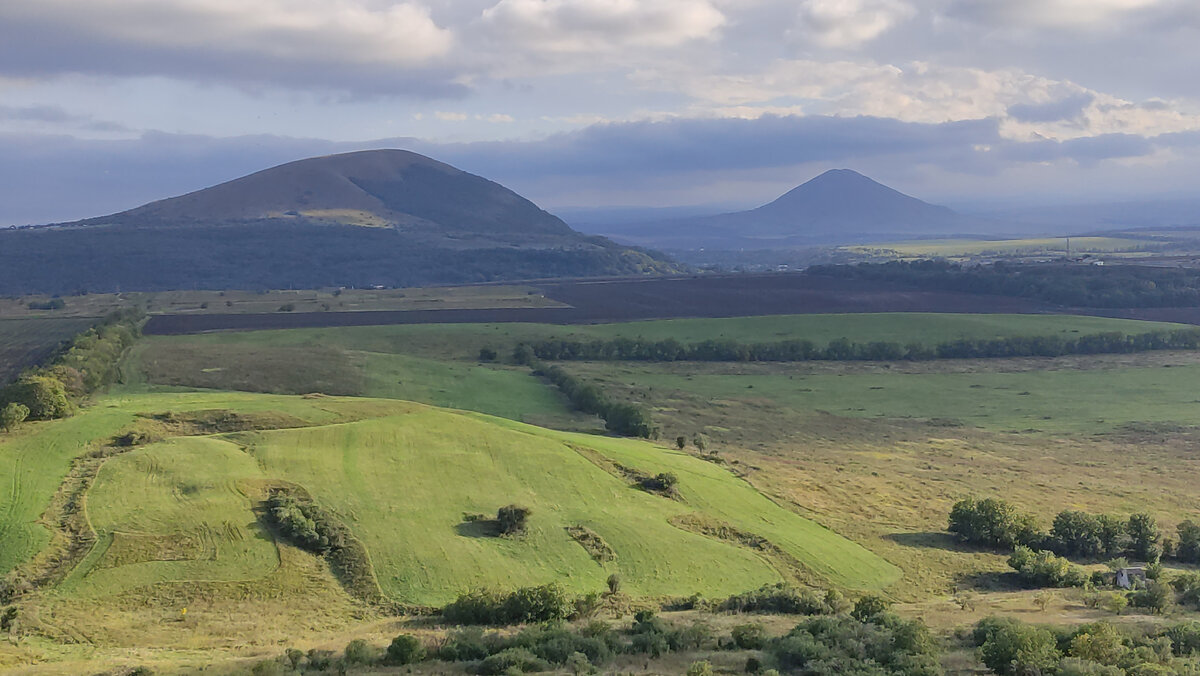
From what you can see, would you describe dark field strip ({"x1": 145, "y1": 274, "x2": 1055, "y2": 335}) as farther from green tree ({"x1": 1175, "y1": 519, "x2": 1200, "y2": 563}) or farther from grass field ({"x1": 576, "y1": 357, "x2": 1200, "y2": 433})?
green tree ({"x1": 1175, "y1": 519, "x2": 1200, "y2": 563})

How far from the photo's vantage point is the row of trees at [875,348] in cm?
12850

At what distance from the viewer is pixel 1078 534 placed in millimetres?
50312

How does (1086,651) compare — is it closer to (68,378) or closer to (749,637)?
(749,637)

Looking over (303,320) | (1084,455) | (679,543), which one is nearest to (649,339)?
(303,320)

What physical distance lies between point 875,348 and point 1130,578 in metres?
89.9

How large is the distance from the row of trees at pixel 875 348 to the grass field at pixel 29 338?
60174mm

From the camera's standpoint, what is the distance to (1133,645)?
28.2 m

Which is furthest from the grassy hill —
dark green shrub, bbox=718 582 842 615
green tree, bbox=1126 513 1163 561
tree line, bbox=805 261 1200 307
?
tree line, bbox=805 261 1200 307

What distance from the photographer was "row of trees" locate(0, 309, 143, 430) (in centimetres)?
5075

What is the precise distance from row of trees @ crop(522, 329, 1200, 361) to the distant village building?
8517 cm

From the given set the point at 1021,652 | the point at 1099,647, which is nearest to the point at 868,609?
the point at 1021,652

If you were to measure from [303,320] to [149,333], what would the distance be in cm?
2675

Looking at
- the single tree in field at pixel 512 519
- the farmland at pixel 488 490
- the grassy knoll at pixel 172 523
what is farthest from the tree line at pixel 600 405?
the grassy knoll at pixel 172 523

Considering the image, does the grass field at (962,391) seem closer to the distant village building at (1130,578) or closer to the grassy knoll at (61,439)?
the distant village building at (1130,578)
